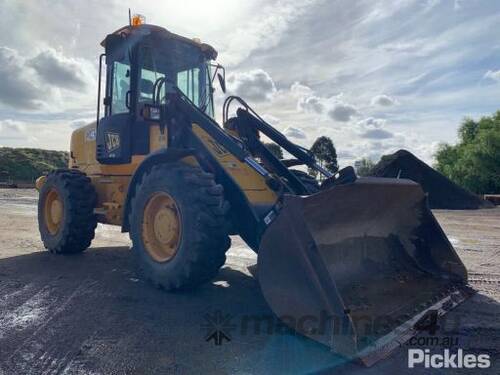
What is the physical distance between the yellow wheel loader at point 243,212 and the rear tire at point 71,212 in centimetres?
2

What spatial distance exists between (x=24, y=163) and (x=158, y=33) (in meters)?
48.4

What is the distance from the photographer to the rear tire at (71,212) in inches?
226

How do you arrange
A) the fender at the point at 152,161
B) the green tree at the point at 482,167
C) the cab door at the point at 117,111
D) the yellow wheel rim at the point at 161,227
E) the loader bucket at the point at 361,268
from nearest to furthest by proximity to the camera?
the loader bucket at the point at 361,268, the yellow wheel rim at the point at 161,227, the fender at the point at 152,161, the cab door at the point at 117,111, the green tree at the point at 482,167

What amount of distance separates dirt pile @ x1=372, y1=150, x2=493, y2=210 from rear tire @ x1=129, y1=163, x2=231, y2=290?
13.5 metres

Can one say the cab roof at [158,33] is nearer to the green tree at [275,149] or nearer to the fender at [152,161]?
the green tree at [275,149]

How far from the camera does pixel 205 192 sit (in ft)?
12.1

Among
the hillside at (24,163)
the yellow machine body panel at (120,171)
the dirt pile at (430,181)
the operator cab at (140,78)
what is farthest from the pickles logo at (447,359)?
the hillside at (24,163)

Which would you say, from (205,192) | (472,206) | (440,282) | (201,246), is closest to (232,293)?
(201,246)

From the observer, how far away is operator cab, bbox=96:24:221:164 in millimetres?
5328

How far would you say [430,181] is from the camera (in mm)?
16578

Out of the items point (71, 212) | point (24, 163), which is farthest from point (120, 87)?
point (24, 163)

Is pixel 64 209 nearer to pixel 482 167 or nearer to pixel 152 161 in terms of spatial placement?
pixel 152 161

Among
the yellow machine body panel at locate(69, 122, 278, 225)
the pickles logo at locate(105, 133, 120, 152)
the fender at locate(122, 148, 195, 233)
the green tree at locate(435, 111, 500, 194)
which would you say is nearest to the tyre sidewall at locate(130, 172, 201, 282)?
the fender at locate(122, 148, 195, 233)

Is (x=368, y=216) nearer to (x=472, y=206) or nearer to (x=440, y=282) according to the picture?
(x=440, y=282)
